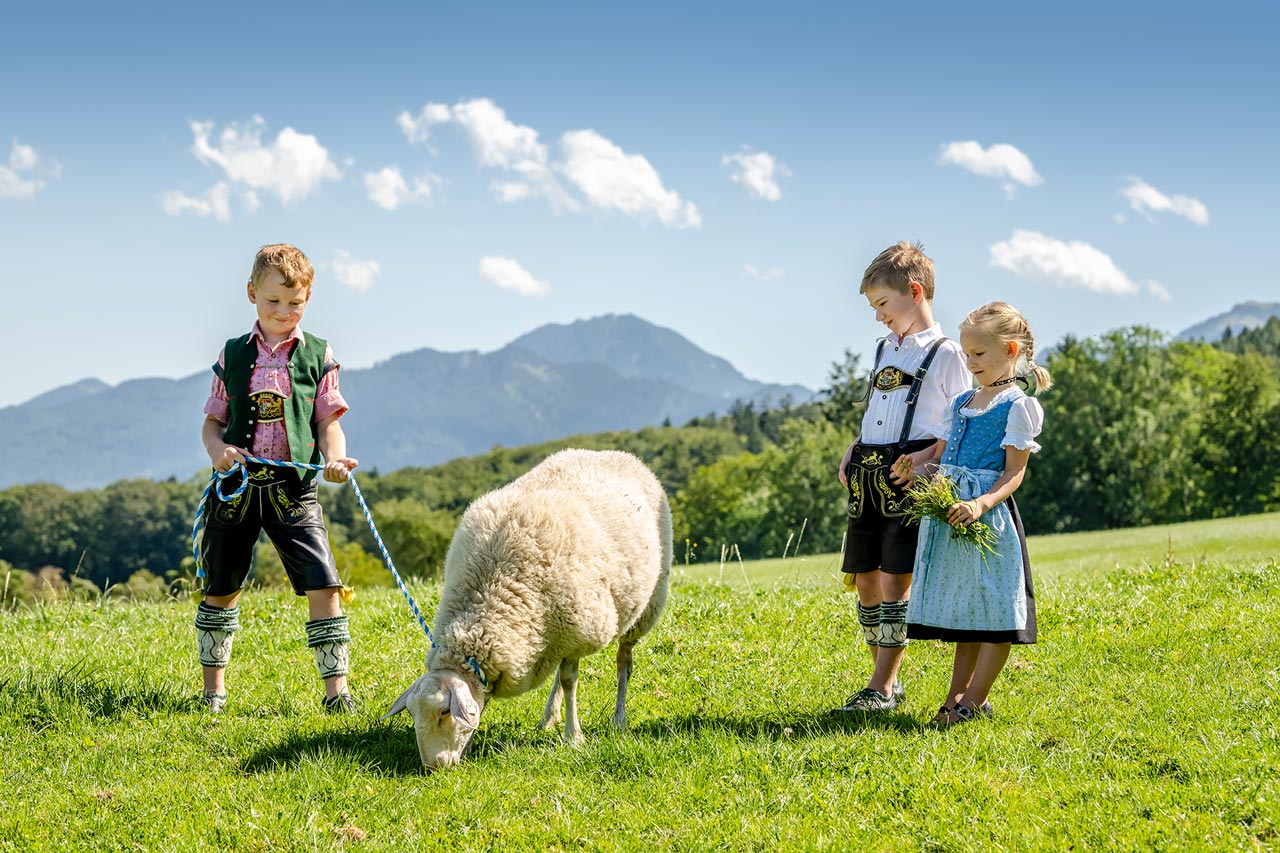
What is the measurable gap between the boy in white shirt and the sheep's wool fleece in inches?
57.0

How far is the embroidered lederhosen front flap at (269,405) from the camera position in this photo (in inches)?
257

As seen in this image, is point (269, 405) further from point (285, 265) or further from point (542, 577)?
point (542, 577)

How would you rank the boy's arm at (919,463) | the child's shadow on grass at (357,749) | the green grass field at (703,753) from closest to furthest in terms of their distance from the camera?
the green grass field at (703,753)
the child's shadow on grass at (357,749)
the boy's arm at (919,463)

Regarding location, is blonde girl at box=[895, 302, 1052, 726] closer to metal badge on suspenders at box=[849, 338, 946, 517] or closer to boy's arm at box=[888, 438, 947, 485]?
boy's arm at box=[888, 438, 947, 485]

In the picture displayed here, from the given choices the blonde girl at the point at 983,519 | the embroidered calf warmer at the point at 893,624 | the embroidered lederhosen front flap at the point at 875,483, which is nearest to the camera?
the blonde girl at the point at 983,519

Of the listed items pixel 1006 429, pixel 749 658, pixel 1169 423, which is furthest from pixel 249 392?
pixel 1169 423

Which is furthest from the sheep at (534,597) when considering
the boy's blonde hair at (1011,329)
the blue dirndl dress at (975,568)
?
the boy's blonde hair at (1011,329)

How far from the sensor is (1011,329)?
577 centimetres

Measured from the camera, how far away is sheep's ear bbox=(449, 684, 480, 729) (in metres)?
5.22

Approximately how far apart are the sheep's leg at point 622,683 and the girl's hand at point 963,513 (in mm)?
2363

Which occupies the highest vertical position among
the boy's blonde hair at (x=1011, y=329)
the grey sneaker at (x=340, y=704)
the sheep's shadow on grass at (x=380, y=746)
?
the boy's blonde hair at (x=1011, y=329)

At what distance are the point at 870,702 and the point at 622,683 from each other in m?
1.61

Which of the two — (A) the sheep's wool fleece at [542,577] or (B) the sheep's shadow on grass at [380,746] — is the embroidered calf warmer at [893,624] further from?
(B) the sheep's shadow on grass at [380,746]

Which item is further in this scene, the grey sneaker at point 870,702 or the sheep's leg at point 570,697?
the grey sneaker at point 870,702
